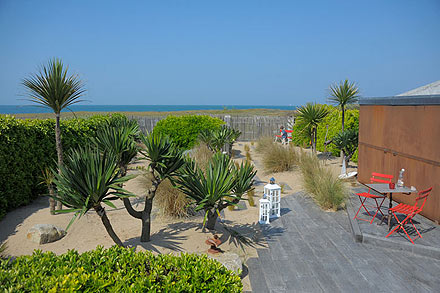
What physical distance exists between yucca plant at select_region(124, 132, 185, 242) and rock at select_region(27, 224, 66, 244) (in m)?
1.45

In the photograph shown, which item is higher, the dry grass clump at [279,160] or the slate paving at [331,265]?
the dry grass clump at [279,160]

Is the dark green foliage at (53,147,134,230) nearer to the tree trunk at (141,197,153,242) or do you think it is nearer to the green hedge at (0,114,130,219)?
the tree trunk at (141,197,153,242)

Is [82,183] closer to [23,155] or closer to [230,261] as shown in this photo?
[230,261]

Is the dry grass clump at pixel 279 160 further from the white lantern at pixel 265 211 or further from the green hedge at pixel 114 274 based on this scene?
the green hedge at pixel 114 274

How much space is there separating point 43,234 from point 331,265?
14.1 feet

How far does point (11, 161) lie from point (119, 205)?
2.39 m

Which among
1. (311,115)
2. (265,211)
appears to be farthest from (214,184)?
(311,115)

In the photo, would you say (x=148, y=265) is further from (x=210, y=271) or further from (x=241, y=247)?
(x=241, y=247)

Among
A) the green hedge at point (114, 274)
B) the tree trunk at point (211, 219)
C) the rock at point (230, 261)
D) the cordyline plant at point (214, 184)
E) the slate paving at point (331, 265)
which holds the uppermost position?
the cordyline plant at point (214, 184)

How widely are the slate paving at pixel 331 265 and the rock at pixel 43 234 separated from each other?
310 centimetres

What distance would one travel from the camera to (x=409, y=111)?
6.50 m

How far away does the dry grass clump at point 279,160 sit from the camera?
417 inches

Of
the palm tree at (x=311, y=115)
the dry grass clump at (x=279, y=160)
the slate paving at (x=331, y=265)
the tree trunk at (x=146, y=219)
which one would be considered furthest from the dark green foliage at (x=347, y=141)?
the tree trunk at (x=146, y=219)

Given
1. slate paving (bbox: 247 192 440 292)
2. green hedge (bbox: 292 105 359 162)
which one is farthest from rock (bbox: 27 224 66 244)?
green hedge (bbox: 292 105 359 162)
